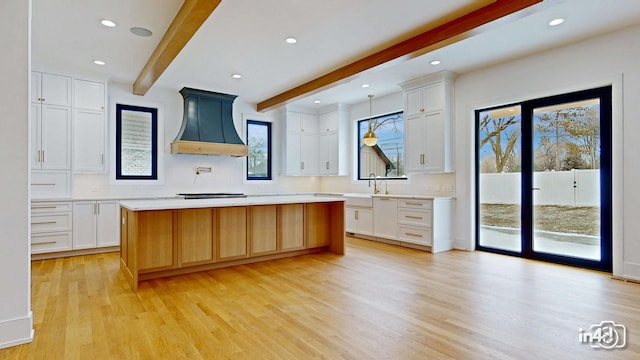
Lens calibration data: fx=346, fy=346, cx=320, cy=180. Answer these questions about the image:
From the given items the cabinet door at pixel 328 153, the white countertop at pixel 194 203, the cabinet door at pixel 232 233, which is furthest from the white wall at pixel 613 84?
the cabinet door at pixel 232 233

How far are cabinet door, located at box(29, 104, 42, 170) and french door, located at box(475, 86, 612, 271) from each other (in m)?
6.49

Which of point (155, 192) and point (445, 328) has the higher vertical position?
point (155, 192)

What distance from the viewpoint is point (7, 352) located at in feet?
7.28

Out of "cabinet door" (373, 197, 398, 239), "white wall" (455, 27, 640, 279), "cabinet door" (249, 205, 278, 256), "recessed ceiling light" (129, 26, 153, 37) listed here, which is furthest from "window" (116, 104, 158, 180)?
"white wall" (455, 27, 640, 279)

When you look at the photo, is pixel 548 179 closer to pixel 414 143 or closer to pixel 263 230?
pixel 414 143

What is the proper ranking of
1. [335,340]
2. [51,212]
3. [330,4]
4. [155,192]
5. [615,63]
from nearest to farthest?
1. [335,340]
2. [330,4]
3. [615,63]
4. [51,212]
5. [155,192]

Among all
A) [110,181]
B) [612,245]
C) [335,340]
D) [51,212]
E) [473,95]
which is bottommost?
[335,340]

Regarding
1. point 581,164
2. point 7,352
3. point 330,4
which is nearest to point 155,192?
point 7,352

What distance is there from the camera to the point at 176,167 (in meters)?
6.38

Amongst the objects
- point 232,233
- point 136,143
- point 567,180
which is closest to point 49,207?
point 136,143

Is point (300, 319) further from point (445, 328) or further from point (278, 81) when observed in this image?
point (278, 81)

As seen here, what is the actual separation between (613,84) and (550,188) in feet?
4.59

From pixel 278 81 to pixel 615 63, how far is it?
14.7ft
